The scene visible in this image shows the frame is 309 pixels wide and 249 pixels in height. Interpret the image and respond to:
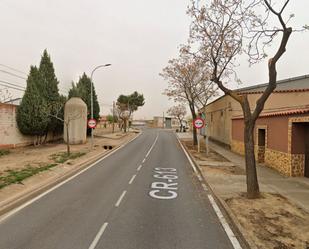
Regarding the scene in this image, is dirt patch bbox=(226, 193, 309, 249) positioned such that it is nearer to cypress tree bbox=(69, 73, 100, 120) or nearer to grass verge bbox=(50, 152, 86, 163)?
grass verge bbox=(50, 152, 86, 163)

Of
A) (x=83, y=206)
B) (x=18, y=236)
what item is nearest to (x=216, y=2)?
(x=83, y=206)

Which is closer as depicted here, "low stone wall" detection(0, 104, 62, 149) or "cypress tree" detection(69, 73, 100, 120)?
"low stone wall" detection(0, 104, 62, 149)

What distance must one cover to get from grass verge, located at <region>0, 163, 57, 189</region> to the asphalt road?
6.76 ft

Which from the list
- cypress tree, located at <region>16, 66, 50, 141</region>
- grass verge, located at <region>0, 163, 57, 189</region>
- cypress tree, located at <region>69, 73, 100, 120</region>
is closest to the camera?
grass verge, located at <region>0, 163, 57, 189</region>

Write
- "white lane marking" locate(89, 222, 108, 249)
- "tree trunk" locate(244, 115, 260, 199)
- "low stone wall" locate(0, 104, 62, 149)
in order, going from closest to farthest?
"white lane marking" locate(89, 222, 108, 249)
"tree trunk" locate(244, 115, 260, 199)
"low stone wall" locate(0, 104, 62, 149)

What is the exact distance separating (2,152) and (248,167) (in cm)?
1967

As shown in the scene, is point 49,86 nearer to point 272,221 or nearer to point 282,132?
point 282,132

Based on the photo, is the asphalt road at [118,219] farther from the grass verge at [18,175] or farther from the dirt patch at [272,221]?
the grass verge at [18,175]

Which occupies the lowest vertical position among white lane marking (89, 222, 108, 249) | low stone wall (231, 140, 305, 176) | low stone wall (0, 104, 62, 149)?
white lane marking (89, 222, 108, 249)

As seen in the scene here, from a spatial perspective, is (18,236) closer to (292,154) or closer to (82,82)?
(292,154)

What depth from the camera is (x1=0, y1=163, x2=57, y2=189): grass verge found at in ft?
35.3

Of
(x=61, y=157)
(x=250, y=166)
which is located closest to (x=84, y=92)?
(x=61, y=157)

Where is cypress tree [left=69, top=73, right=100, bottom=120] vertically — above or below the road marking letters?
above

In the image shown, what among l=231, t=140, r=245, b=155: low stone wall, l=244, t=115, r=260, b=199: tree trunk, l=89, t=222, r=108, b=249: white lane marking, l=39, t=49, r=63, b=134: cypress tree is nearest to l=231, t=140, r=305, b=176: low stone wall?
l=244, t=115, r=260, b=199: tree trunk
